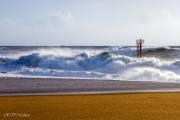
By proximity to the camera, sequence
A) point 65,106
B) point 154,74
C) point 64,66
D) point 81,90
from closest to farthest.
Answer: point 65,106, point 81,90, point 154,74, point 64,66

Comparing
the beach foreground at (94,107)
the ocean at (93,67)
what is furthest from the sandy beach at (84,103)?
the ocean at (93,67)

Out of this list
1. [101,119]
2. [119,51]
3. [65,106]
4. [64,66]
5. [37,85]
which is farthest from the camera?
[119,51]

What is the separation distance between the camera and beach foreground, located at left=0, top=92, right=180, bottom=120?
7.43m

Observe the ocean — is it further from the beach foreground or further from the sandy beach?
the beach foreground

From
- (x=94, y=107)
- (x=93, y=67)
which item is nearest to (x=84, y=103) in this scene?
(x=94, y=107)

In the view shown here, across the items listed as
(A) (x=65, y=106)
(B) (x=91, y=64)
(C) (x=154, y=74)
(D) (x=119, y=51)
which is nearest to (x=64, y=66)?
(B) (x=91, y=64)

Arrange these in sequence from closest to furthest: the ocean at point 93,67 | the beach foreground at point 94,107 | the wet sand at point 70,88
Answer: the beach foreground at point 94,107 < the wet sand at point 70,88 < the ocean at point 93,67

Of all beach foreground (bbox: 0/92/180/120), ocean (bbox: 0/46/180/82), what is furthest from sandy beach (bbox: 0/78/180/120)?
ocean (bbox: 0/46/180/82)

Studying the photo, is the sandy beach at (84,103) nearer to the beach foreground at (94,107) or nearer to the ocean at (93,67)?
the beach foreground at (94,107)

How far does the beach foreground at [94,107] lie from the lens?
7.43 metres

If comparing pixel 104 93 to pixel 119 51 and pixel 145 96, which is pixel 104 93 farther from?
pixel 119 51

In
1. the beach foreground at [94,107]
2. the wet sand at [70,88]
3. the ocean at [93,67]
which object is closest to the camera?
the beach foreground at [94,107]

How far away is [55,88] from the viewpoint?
42.5ft

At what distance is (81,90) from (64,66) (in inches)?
619
